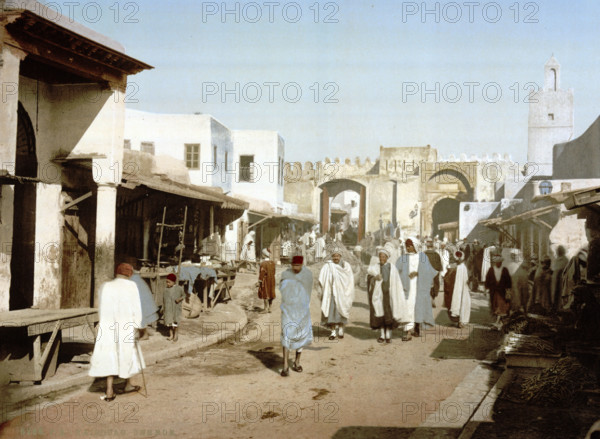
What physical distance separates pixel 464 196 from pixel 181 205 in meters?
36.6

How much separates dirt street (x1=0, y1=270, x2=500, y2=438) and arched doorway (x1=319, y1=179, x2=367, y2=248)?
102 feet

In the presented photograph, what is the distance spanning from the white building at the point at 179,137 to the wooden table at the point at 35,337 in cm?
1925

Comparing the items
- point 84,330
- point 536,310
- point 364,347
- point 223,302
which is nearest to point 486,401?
point 364,347

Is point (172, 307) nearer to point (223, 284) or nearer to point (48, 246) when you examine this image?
point (48, 246)

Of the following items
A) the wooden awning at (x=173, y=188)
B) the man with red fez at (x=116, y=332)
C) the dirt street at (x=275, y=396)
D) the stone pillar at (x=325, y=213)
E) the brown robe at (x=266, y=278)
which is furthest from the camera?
the stone pillar at (x=325, y=213)

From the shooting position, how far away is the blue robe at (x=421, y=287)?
34.5ft

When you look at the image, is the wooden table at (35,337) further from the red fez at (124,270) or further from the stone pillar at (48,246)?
the stone pillar at (48,246)

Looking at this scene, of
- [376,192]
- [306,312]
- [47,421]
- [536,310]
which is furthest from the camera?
[376,192]

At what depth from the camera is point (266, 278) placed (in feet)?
45.6

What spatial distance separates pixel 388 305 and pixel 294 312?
2857 millimetres

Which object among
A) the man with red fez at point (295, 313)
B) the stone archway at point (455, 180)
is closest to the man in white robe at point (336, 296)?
the man with red fez at point (295, 313)

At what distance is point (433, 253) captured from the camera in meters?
16.2

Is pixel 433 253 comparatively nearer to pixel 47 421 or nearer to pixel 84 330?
pixel 84 330

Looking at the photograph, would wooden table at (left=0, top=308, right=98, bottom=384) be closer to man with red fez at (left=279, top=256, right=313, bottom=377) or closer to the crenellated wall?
man with red fez at (left=279, top=256, right=313, bottom=377)
